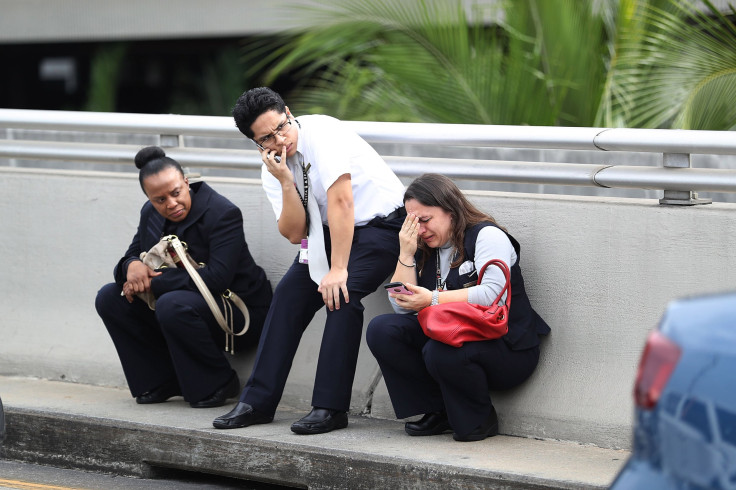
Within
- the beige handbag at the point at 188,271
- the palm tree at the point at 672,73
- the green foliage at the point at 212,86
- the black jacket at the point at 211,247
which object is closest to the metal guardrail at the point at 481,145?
the black jacket at the point at 211,247

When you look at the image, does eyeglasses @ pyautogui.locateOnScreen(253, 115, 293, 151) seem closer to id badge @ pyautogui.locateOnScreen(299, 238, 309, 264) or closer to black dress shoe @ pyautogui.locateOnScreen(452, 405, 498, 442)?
id badge @ pyautogui.locateOnScreen(299, 238, 309, 264)

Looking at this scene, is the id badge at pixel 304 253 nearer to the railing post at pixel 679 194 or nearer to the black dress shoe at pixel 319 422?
the black dress shoe at pixel 319 422

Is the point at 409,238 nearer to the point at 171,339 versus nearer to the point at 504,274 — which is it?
the point at 504,274

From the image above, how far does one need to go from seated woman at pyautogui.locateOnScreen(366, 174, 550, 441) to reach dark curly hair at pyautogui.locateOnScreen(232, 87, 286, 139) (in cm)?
77

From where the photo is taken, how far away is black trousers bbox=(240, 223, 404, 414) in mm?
5195

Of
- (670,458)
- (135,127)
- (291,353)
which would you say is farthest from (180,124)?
(670,458)

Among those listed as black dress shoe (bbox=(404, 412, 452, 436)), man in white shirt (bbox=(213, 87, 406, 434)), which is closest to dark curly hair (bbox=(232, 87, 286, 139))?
man in white shirt (bbox=(213, 87, 406, 434))

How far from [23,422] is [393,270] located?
2.07 metres

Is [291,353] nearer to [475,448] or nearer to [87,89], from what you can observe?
[475,448]

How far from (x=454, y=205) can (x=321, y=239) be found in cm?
69

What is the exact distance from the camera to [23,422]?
575cm

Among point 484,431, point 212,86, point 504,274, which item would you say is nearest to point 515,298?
point 504,274

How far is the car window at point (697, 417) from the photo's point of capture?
2.61 meters

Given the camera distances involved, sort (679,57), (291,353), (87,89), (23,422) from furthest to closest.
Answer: (87,89), (679,57), (23,422), (291,353)
